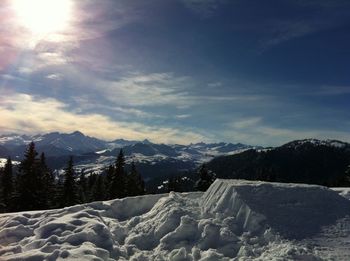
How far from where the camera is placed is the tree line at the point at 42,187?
142ft

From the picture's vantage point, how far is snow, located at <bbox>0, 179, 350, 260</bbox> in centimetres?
1231

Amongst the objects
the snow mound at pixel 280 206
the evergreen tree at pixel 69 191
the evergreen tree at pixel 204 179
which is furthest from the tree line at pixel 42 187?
the snow mound at pixel 280 206

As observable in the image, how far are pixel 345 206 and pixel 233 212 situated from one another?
13.5ft

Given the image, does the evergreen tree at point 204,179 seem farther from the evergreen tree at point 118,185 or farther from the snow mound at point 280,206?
the snow mound at point 280,206

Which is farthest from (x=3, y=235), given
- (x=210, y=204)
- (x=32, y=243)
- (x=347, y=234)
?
(x=347, y=234)

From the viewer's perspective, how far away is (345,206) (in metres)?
15.0

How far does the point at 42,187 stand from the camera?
45.1 meters

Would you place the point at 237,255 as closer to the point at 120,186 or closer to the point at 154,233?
the point at 154,233

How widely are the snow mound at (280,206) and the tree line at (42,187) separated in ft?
104

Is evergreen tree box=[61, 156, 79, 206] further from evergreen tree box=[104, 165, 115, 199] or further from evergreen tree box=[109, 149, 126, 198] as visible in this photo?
evergreen tree box=[109, 149, 126, 198]

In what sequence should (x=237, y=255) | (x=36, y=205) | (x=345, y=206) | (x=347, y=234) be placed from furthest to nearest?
(x=36, y=205) < (x=345, y=206) < (x=347, y=234) < (x=237, y=255)

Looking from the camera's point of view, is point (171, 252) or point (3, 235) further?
point (3, 235)

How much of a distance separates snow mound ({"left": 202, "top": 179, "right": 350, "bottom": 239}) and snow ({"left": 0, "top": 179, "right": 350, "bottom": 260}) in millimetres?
31

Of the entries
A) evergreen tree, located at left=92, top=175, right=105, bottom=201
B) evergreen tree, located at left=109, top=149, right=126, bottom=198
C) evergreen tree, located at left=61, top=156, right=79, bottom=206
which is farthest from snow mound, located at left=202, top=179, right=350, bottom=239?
evergreen tree, located at left=92, top=175, right=105, bottom=201
